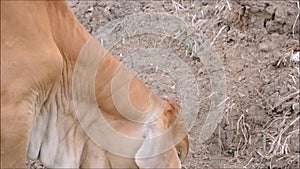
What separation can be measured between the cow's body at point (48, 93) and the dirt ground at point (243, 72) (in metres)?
1.07

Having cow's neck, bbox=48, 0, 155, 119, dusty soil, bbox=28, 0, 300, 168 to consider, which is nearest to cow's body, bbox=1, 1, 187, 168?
cow's neck, bbox=48, 0, 155, 119

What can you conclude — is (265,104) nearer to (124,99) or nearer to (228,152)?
(228,152)

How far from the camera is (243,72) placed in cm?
491

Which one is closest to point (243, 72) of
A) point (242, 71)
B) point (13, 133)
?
point (242, 71)

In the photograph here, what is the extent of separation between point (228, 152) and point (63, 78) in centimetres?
133

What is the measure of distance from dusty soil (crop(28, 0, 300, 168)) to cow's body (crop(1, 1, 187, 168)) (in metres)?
1.07

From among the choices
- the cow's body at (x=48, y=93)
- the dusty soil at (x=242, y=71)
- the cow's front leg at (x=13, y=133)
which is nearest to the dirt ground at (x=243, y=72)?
the dusty soil at (x=242, y=71)

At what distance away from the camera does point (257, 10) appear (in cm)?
510

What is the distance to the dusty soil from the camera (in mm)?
4562

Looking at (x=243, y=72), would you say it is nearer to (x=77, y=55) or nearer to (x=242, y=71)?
(x=242, y=71)

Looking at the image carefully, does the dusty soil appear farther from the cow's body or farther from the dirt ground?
the cow's body

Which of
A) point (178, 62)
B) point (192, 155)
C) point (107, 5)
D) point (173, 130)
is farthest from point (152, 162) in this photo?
point (107, 5)

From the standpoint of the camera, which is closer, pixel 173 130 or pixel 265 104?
pixel 173 130

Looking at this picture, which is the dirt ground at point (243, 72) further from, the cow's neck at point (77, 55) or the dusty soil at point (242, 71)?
the cow's neck at point (77, 55)
